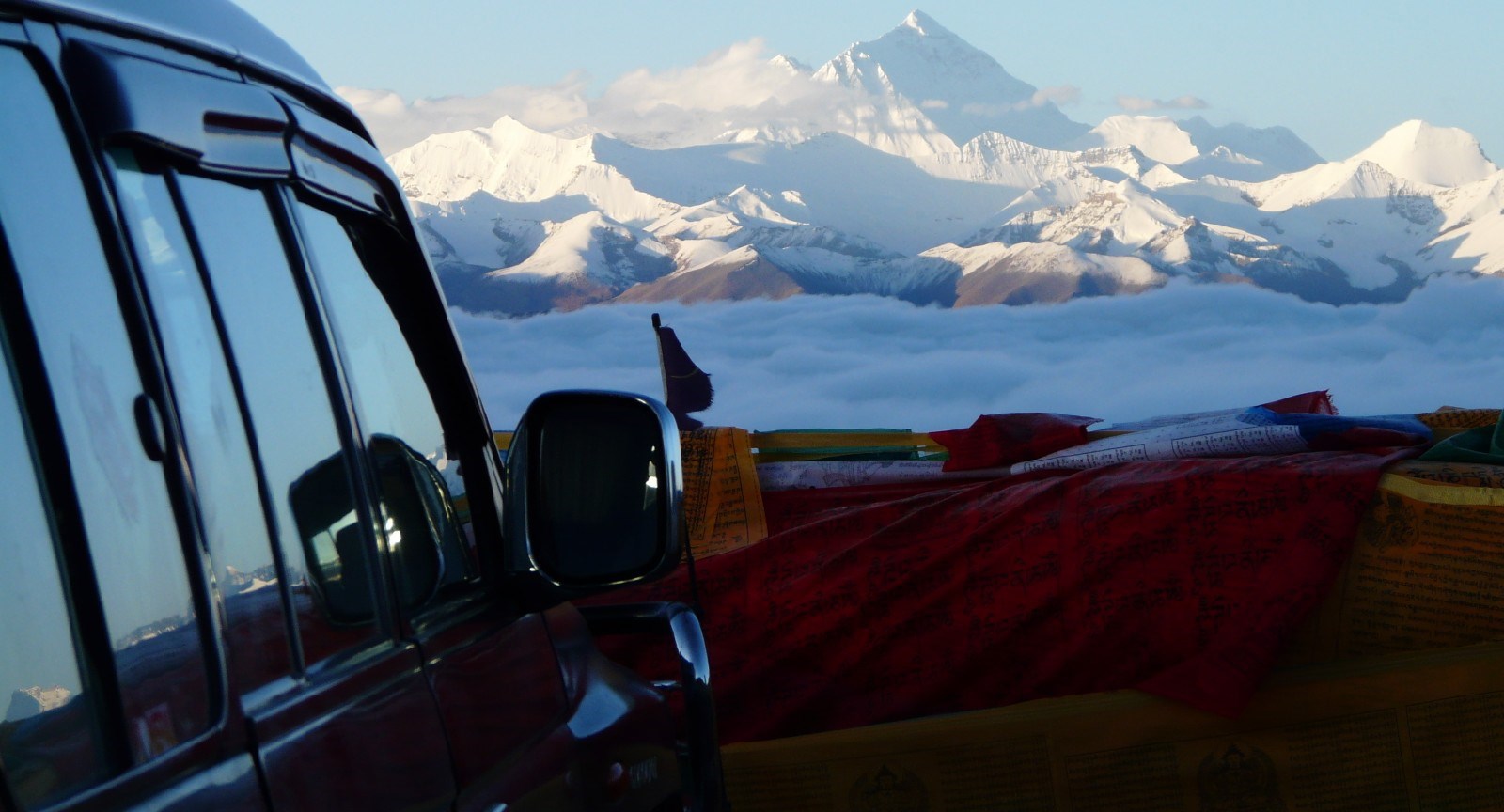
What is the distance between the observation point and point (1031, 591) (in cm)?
284

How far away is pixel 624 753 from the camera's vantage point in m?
1.35

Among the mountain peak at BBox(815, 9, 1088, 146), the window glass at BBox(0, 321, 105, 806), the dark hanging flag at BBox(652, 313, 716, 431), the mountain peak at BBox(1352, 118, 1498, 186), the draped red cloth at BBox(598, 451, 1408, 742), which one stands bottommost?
the draped red cloth at BBox(598, 451, 1408, 742)

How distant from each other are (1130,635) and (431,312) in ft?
6.10

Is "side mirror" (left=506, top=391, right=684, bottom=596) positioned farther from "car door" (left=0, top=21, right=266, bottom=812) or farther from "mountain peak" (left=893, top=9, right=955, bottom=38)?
"mountain peak" (left=893, top=9, right=955, bottom=38)

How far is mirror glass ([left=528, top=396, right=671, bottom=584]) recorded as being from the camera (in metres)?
1.16

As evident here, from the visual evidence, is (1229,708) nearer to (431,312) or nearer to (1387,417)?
(1387,417)

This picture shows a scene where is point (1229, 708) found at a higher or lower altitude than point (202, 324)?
lower

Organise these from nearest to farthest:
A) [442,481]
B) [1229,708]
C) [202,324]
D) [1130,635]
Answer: [202,324]
[442,481]
[1229,708]
[1130,635]

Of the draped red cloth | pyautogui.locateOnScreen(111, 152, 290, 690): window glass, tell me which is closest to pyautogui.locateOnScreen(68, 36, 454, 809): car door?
pyautogui.locateOnScreen(111, 152, 290, 690): window glass

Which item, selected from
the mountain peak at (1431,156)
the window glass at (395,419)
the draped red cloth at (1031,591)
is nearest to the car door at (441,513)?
the window glass at (395,419)

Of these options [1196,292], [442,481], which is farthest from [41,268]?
[1196,292]

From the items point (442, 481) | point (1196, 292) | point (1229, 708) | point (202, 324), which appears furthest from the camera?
point (1196, 292)

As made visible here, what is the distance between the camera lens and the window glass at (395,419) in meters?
1.03

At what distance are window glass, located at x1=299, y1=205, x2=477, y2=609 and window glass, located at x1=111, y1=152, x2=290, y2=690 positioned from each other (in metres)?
0.21
